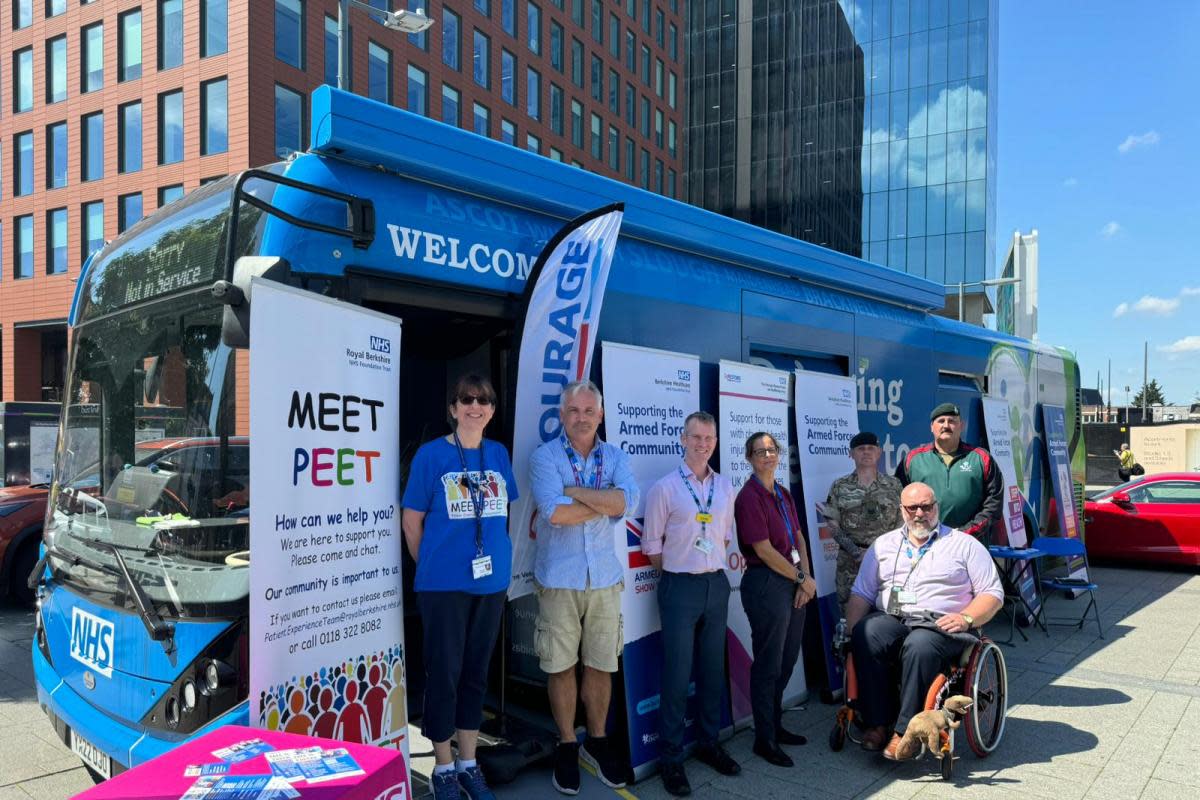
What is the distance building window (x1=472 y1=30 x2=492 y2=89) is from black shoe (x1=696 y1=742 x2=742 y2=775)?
2960 cm

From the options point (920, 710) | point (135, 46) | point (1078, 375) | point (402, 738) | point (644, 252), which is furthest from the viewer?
point (135, 46)

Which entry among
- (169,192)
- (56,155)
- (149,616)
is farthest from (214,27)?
(149,616)

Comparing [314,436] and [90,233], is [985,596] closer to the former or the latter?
[314,436]

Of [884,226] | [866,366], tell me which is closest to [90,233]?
[866,366]

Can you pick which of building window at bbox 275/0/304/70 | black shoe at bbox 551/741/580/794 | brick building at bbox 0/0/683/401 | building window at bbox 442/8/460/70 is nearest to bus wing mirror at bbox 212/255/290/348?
black shoe at bbox 551/741/580/794

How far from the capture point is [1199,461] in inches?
987

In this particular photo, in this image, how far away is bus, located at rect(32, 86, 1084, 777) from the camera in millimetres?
2771

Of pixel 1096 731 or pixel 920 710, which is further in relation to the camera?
pixel 1096 731

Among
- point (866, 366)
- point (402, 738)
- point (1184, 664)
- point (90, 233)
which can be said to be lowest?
point (1184, 664)

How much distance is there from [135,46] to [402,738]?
28.1 m

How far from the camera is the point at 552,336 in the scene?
143 inches

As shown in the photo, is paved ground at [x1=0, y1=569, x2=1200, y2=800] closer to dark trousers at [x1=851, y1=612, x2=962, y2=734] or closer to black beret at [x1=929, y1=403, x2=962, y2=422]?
dark trousers at [x1=851, y1=612, x2=962, y2=734]

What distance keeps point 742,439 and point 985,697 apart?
6.01 feet

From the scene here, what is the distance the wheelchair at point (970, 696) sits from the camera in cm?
399
